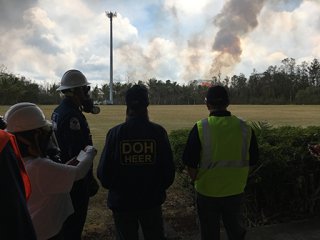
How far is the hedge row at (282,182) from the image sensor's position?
4730 millimetres

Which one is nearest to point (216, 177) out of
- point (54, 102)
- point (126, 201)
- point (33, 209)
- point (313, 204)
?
point (126, 201)

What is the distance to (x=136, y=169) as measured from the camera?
3059 mm

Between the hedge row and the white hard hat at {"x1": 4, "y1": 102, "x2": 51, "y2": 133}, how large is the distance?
8.61 feet

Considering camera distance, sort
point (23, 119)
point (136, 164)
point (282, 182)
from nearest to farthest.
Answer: point (23, 119)
point (136, 164)
point (282, 182)

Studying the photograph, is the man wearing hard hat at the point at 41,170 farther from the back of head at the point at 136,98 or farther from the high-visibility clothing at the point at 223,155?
the high-visibility clothing at the point at 223,155

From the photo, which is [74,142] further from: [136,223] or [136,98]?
[136,223]

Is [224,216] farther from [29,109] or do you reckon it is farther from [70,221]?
[29,109]

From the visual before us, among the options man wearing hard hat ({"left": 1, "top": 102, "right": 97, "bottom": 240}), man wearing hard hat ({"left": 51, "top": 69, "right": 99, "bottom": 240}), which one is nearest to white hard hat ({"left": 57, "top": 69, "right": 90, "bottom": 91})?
man wearing hard hat ({"left": 51, "top": 69, "right": 99, "bottom": 240})

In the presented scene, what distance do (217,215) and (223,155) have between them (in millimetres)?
548

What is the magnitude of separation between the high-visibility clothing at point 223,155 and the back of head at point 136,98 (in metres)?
0.57

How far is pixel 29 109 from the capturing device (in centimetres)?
265

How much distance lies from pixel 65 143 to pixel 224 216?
1537mm

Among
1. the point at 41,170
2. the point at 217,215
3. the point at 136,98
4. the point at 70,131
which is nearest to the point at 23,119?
the point at 41,170

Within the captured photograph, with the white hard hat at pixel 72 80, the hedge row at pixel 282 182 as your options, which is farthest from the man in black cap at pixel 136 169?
the hedge row at pixel 282 182
